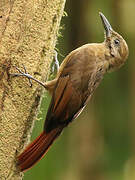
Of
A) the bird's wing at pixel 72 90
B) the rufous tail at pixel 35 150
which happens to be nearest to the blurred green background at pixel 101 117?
the bird's wing at pixel 72 90

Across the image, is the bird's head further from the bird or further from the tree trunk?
the tree trunk

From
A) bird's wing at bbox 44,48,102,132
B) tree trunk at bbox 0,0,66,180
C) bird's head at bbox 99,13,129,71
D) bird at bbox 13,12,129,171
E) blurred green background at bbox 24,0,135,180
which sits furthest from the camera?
blurred green background at bbox 24,0,135,180

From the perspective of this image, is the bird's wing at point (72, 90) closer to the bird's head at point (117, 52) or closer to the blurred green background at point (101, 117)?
the bird's head at point (117, 52)

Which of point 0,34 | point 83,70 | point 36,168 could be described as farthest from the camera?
point 36,168

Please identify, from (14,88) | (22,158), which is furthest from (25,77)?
(22,158)

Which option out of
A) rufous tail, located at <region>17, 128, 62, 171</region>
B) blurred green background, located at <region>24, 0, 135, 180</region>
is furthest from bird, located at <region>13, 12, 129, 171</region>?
blurred green background, located at <region>24, 0, 135, 180</region>

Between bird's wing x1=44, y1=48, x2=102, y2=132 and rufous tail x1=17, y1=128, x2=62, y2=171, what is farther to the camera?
bird's wing x1=44, y1=48, x2=102, y2=132

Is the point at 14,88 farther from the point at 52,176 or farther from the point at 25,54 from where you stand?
the point at 52,176
